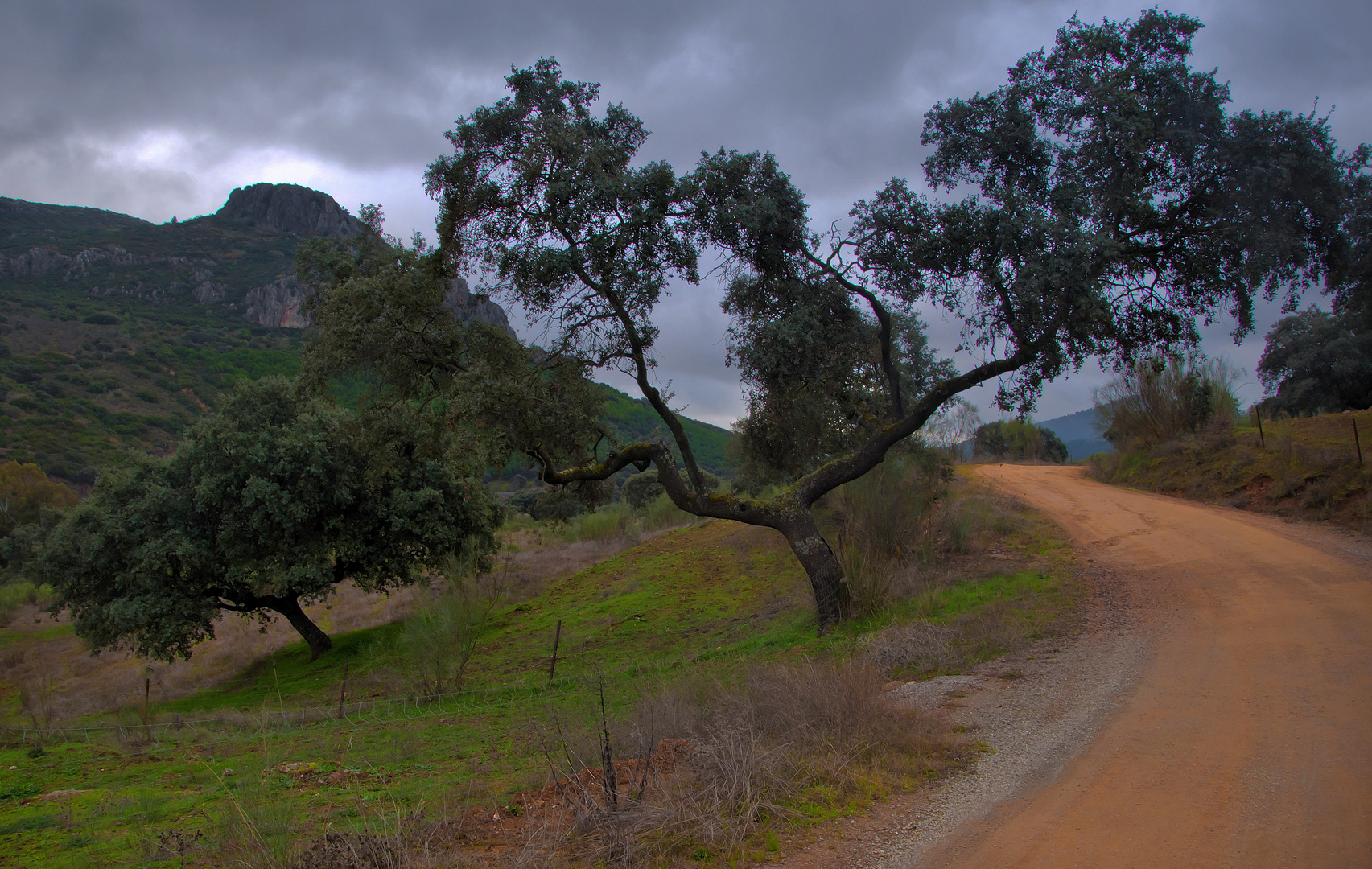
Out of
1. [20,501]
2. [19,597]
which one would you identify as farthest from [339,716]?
[20,501]

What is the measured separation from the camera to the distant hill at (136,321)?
49031 mm

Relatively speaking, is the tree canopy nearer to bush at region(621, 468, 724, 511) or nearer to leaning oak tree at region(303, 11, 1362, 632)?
leaning oak tree at region(303, 11, 1362, 632)

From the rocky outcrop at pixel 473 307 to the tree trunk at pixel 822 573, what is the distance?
627 centimetres

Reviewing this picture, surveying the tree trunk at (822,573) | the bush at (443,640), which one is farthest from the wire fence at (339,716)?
the tree trunk at (822,573)

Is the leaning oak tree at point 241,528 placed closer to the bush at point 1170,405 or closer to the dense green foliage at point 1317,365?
the bush at point 1170,405

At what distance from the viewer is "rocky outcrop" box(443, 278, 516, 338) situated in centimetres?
1309

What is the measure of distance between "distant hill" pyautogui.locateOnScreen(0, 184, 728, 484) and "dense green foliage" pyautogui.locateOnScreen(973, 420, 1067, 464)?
20.5 meters

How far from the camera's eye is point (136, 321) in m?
71.8

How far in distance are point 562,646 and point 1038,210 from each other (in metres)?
12.8

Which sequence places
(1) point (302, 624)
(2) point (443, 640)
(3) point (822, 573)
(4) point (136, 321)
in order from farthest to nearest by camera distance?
(4) point (136, 321) → (1) point (302, 624) → (2) point (443, 640) → (3) point (822, 573)

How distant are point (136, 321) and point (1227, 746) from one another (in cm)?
8938

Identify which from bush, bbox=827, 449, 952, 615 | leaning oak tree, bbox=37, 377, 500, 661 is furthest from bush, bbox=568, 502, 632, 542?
bush, bbox=827, 449, 952, 615

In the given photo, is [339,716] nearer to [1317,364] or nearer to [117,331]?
[1317,364]

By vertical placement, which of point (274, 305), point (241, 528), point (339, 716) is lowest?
point (339, 716)
